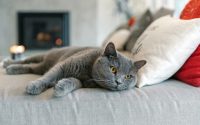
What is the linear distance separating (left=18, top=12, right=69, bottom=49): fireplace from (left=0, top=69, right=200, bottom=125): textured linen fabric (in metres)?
3.74

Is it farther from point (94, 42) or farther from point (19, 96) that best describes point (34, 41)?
point (19, 96)

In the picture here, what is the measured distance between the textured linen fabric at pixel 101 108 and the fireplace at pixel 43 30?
3739mm

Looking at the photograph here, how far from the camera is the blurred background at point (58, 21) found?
4.78 metres

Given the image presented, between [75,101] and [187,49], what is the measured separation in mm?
565

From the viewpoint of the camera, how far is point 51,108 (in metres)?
1.15

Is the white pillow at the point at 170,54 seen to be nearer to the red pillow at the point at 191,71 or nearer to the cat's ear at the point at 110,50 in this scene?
the red pillow at the point at 191,71

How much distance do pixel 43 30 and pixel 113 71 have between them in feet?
13.0

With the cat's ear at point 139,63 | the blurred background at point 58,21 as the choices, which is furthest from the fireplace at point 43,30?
the cat's ear at point 139,63

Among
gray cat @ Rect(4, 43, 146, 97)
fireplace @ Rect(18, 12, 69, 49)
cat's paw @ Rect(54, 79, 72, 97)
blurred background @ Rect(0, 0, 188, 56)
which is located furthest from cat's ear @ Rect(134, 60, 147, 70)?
fireplace @ Rect(18, 12, 69, 49)

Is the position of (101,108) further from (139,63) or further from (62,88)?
(139,63)

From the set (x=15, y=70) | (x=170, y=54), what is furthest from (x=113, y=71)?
(x=15, y=70)

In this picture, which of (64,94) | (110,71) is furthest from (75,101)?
(110,71)

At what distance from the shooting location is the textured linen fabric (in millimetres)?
1139

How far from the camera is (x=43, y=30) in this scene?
502 cm
